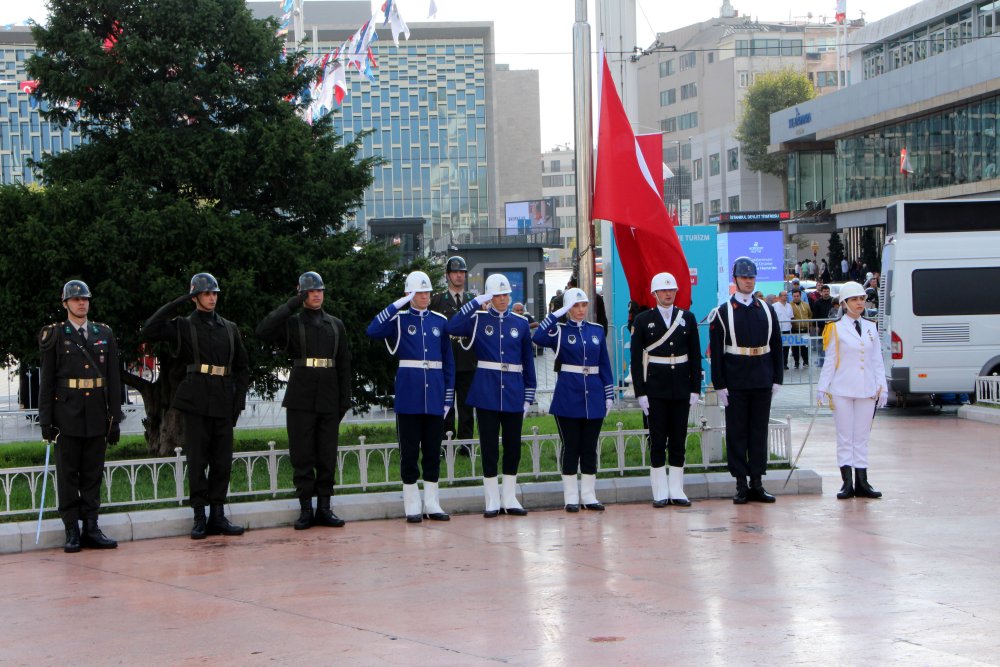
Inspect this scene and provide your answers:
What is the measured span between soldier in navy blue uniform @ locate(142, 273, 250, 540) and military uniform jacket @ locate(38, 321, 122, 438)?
1.27 ft

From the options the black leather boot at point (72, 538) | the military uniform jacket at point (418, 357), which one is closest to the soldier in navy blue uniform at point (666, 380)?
the military uniform jacket at point (418, 357)

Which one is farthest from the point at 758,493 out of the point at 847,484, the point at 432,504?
the point at 432,504

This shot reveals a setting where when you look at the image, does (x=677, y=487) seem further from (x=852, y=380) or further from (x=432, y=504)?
(x=432, y=504)

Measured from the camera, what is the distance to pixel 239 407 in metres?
10.1

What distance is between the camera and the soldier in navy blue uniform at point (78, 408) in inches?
370

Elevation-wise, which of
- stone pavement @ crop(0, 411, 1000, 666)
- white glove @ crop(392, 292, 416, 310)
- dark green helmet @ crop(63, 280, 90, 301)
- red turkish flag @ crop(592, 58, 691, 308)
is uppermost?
red turkish flag @ crop(592, 58, 691, 308)

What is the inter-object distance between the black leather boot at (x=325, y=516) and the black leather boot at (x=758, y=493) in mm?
3482

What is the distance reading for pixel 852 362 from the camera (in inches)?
445

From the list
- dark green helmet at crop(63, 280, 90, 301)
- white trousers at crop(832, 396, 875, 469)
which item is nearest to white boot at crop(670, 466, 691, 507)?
white trousers at crop(832, 396, 875, 469)

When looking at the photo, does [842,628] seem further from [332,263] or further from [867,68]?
[867,68]

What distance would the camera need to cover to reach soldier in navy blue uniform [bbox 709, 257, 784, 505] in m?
10.9

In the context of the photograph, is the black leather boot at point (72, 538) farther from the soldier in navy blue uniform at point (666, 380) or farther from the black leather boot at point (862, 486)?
the black leather boot at point (862, 486)

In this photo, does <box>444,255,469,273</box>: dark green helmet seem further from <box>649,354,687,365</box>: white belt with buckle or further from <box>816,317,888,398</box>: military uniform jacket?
<box>816,317,888,398</box>: military uniform jacket

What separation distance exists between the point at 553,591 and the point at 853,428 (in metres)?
4.69
